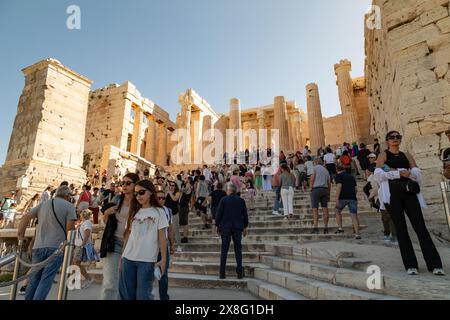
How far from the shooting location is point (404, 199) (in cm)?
324

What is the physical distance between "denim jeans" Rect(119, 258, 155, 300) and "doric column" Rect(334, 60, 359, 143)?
780 inches

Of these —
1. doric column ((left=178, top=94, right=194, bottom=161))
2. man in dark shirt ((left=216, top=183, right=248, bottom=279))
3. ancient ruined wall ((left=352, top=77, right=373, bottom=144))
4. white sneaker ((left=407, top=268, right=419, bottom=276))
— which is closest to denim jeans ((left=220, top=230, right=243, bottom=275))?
man in dark shirt ((left=216, top=183, right=248, bottom=279))

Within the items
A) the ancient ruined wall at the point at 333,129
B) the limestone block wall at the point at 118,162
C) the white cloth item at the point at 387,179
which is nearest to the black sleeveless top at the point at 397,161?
the white cloth item at the point at 387,179

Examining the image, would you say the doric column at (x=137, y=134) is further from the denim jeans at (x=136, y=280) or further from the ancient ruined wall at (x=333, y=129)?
the denim jeans at (x=136, y=280)

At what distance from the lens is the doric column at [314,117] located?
21.6m

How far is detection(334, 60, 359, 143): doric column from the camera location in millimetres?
20250

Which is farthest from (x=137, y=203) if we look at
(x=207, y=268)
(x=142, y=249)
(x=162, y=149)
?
(x=162, y=149)

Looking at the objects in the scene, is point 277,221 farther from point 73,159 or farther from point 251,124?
point 251,124

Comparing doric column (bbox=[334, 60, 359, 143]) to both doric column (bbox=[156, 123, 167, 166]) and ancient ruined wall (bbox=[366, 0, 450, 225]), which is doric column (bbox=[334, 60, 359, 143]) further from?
doric column (bbox=[156, 123, 167, 166])

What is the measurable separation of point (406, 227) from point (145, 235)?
2.90m

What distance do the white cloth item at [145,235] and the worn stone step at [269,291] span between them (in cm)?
177
